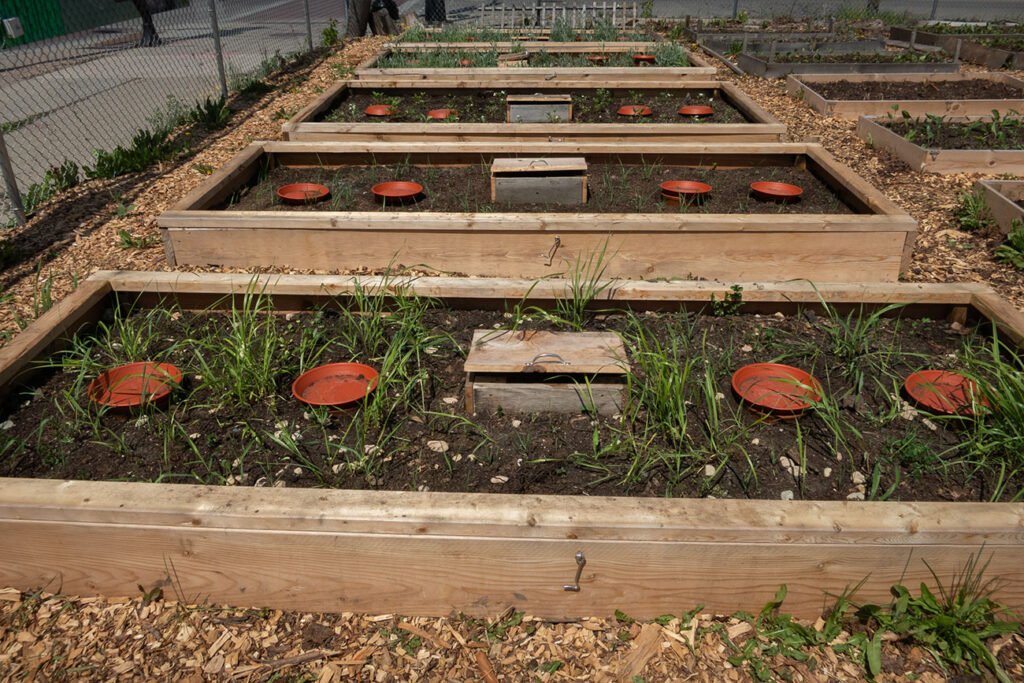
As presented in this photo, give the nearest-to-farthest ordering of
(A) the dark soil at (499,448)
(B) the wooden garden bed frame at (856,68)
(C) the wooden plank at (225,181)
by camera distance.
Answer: (A) the dark soil at (499,448) → (C) the wooden plank at (225,181) → (B) the wooden garden bed frame at (856,68)

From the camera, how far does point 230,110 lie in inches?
299

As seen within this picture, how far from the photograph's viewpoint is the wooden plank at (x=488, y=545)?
5.99ft

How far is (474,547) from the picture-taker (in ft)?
6.12

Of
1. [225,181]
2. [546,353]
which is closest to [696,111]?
[225,181]

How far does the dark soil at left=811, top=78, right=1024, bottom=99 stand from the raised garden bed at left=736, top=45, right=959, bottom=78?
0.59 metres

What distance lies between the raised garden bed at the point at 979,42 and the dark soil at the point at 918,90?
2.40 m

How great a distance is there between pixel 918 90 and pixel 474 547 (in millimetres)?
8212

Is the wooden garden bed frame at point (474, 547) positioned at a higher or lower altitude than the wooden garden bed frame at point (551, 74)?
lower

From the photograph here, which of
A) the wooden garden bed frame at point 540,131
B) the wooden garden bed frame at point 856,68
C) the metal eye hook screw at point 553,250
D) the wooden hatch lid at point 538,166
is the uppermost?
the wooden garden bed frame at point 856,68

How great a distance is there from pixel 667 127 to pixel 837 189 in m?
1.40

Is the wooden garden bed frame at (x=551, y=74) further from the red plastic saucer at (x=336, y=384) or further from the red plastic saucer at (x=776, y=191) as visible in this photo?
the red plastic saucer at (x=336, y=384)

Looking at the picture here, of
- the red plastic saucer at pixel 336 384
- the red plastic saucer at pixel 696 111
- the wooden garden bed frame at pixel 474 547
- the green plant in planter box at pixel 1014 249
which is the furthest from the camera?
the red plastic saucer at pixel 696 111

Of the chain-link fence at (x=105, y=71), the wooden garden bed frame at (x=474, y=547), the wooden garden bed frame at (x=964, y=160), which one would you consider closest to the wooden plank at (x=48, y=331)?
the wooden garden bed frame at (x=474, y=547)

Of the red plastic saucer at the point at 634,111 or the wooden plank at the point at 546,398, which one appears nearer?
the wooden plank at the point at 546,398
